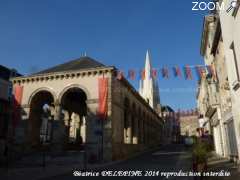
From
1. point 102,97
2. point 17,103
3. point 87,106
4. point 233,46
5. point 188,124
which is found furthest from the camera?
point 188,124

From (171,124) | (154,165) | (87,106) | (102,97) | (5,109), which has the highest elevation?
(171,124)

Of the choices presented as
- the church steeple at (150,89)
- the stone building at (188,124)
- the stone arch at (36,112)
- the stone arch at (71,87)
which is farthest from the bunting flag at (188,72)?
the stone building at (188,124)

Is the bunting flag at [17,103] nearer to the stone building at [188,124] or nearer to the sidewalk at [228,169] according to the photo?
the sidewalk at [228,169]

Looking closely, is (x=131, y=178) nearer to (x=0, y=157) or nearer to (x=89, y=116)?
(x=89, y=116)

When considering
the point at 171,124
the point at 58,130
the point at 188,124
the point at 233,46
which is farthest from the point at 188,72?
the point at 188,124

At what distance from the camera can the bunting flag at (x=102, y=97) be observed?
2333cm

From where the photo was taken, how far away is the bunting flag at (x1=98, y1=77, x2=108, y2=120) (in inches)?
918

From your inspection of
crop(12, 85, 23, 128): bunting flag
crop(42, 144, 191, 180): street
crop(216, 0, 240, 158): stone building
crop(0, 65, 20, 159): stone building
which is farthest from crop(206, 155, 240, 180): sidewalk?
crop(0, 65, 20, 159): stone building

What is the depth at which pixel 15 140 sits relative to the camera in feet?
86.6

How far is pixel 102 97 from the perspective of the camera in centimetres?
2388

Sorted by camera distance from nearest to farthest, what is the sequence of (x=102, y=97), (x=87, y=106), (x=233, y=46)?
(x=233, y=46) → (x=102, y=97) → (x=87, y=106)

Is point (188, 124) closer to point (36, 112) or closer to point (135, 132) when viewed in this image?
point (135, 132)

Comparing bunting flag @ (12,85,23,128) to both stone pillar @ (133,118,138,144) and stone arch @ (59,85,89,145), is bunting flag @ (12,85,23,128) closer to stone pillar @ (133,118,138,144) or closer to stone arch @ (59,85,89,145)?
stone arch @ (59,85,89,145)

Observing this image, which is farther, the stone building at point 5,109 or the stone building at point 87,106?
the stone building at point 5,109
